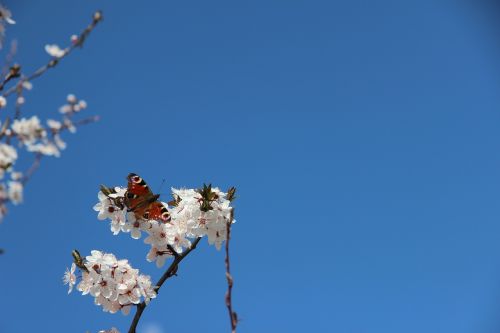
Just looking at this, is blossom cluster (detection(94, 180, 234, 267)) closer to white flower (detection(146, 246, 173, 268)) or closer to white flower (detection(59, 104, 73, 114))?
white flower (detection(146, 246, 173, 268))

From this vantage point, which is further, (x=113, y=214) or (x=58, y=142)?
(x=113, y=214)

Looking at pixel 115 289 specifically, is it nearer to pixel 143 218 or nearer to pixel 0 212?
pixel 143 218

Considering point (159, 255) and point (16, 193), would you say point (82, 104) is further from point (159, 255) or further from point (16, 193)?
point (159, 255)

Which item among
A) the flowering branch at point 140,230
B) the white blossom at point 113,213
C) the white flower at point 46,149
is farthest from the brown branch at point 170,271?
the white flower at point 46,149

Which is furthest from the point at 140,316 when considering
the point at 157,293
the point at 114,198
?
the point at 114,198

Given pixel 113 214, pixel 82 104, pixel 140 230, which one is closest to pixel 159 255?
pixel 140 230

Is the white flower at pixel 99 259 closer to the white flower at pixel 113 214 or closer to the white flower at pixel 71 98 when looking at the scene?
the white flower at pixel 113 214
